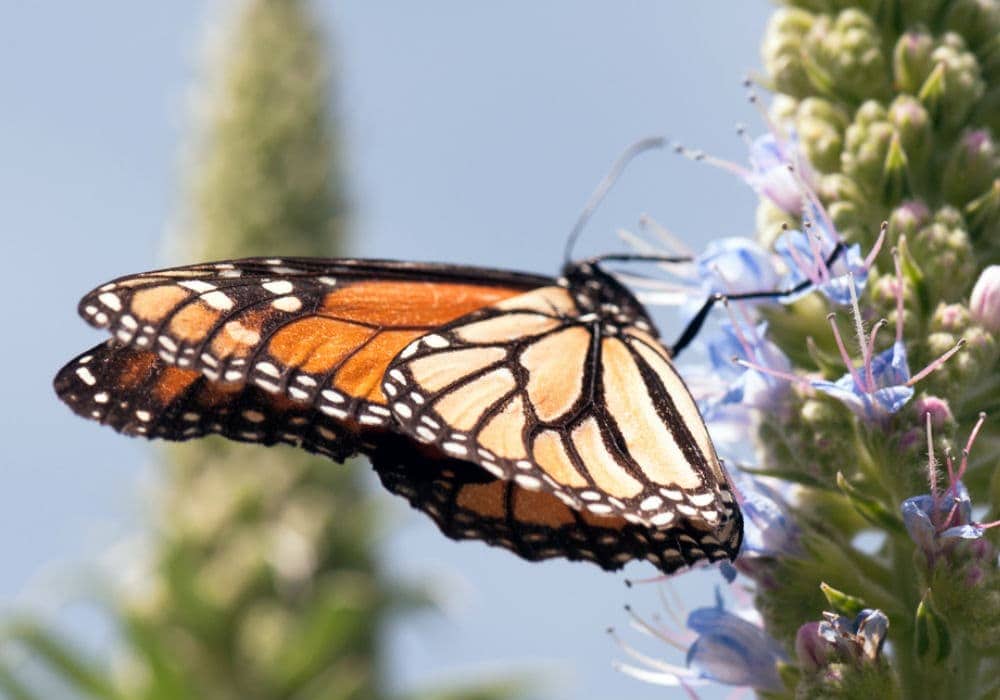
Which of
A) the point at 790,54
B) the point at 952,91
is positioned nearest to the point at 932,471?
the point at 952,91

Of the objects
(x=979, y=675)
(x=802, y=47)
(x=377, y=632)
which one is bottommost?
(x=377, y=632)

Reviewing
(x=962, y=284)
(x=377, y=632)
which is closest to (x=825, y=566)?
(x=962, y=284)

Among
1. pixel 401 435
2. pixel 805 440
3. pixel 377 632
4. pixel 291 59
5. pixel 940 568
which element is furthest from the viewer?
pixel 291 59

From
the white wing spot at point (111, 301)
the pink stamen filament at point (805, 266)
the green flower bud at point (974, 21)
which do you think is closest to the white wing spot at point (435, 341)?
the white wing spot at point (111, 301)

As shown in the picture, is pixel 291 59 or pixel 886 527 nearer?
pixel 886 527

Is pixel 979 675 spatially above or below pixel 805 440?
below

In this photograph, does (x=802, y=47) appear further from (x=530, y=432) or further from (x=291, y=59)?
(x=291, y=59)

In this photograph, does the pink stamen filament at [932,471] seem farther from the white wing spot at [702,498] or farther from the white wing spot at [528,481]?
the white wing spot at [528,481]

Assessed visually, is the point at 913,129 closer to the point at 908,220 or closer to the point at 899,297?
the point at 908,220
